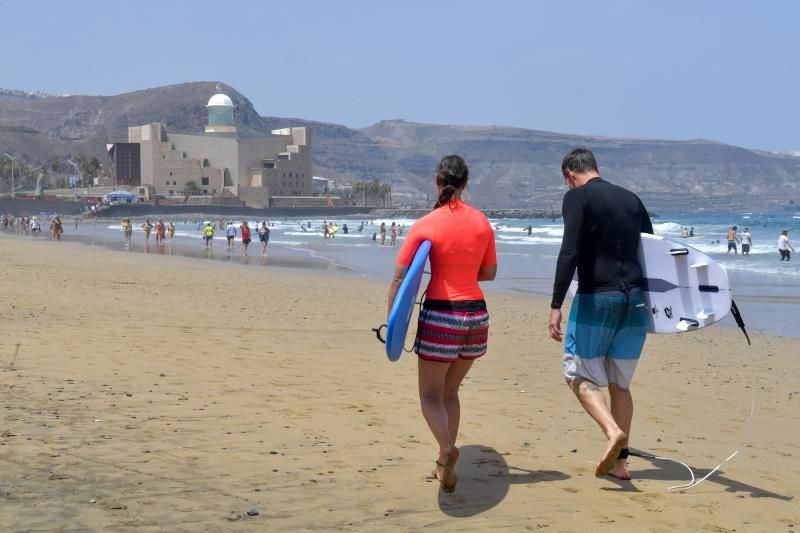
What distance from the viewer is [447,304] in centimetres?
443

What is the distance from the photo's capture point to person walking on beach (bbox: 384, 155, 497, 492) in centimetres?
443

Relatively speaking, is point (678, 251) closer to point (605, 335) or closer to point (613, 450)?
point (605, 335)

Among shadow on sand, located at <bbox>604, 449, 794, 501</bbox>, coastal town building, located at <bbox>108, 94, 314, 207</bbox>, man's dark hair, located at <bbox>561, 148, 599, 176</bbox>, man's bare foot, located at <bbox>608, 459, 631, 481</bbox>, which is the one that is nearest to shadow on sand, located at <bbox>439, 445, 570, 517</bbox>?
man's bare foot, located at <bbox>608, 459, 631, 481</bbox>

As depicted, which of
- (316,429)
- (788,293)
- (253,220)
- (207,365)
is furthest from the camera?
(253,220)

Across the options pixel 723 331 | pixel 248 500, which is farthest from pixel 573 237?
pixel 723 331

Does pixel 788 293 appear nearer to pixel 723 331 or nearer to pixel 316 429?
pixel 723 331

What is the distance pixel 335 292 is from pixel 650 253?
41.0 ft

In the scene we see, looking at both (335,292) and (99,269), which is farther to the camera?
(99,269)

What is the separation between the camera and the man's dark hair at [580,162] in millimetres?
4828

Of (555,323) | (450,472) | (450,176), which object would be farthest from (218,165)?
(450,472)

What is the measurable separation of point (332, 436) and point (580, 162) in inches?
73.9

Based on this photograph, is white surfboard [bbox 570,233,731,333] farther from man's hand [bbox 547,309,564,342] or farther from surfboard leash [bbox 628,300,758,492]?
man's hand [bbox 547,309,564,342]

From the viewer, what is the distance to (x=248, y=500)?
13.6 feet

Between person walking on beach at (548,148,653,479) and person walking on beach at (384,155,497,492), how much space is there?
39 cm
